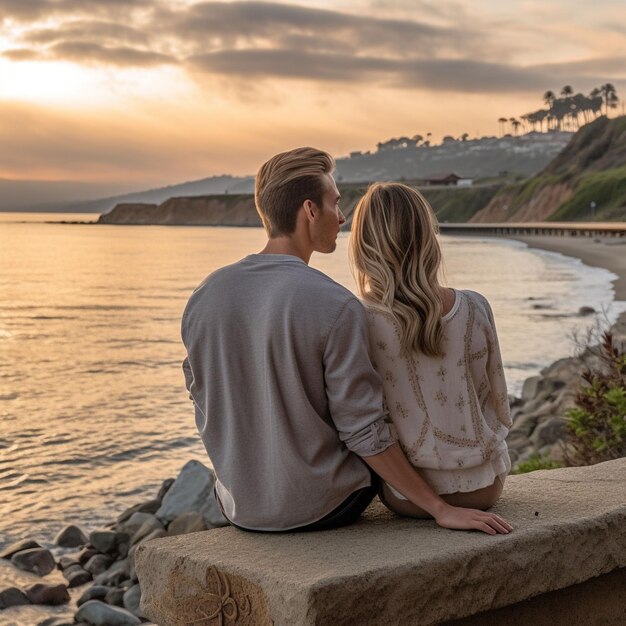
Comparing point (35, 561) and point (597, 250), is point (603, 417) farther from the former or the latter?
point (597, 250)

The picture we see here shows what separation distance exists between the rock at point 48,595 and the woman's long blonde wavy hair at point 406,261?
5191mm

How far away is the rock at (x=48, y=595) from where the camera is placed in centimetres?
740

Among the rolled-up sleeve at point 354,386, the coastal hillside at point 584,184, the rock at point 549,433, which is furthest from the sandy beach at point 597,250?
the rolled-up sleeve at point 354,386

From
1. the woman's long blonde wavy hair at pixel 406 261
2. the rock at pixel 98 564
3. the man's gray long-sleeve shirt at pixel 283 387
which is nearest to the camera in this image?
the man's gray long-sleeve shirt at pixel 283 387


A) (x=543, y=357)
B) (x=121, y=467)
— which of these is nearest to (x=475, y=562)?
(x=121, y=467)

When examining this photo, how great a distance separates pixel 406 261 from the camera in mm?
3244

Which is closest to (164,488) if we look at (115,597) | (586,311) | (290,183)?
(115,597)

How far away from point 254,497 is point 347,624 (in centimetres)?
57

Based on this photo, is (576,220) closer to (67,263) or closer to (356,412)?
(67,263)

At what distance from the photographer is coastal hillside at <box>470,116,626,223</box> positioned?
94250mm

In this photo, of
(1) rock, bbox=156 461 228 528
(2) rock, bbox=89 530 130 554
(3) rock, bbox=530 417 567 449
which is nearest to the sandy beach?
(3) rock, bbox=530 417 567 449

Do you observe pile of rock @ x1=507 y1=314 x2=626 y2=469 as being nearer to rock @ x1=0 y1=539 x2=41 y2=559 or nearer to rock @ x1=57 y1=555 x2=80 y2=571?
rock @ x1=57 y1=555 x2=80 y2=571

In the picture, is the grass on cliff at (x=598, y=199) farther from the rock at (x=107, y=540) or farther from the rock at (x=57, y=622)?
the rock at (x=57, y=622)

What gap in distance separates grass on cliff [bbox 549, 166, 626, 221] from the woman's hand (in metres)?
92.1
